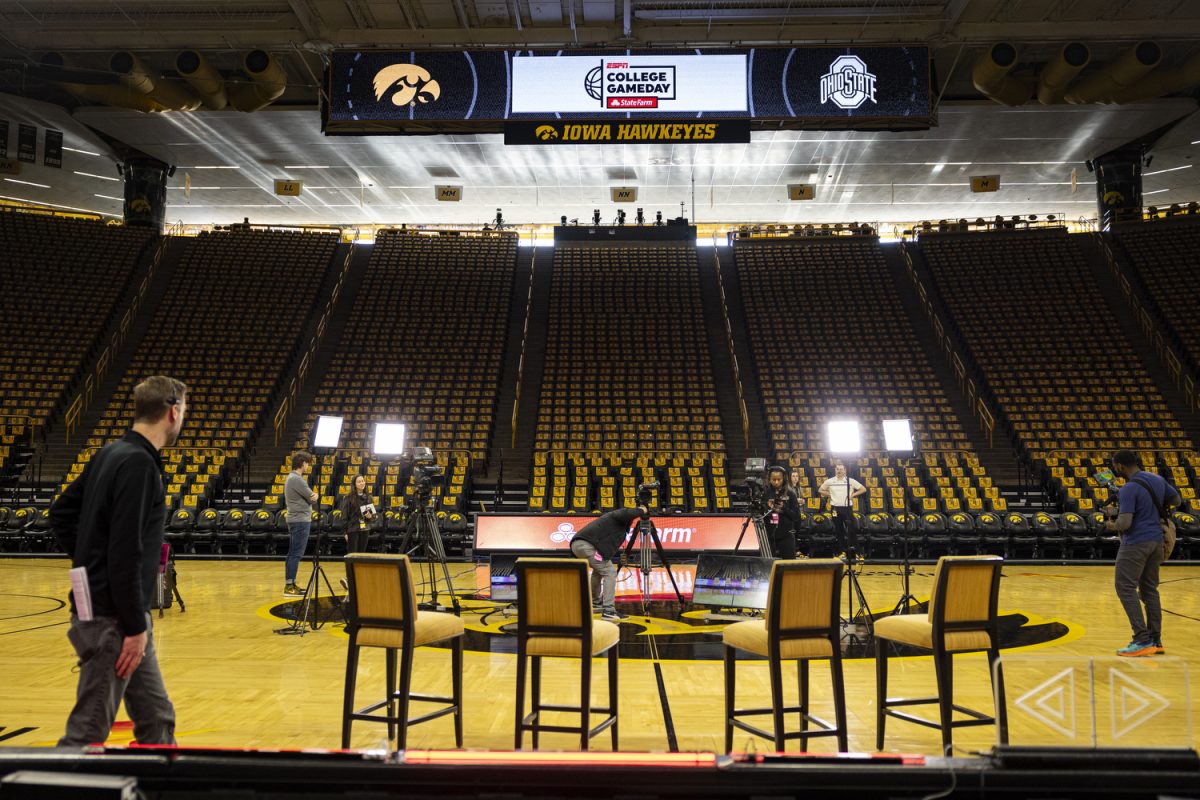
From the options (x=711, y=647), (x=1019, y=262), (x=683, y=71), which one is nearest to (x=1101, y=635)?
(x=711, y=647)

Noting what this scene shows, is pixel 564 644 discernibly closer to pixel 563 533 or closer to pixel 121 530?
pixel 121 530

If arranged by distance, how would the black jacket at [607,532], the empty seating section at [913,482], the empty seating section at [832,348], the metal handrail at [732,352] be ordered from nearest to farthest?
the black jacket at [607,532]
the empty seating section at [913,482]
the empty seating section at [832,348]
the metal handrail at [732,352]

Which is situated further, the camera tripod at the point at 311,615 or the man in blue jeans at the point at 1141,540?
the camera tripod at the point at 311,615

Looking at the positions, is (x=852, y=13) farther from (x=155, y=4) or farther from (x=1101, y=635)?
(x=155, y=4)

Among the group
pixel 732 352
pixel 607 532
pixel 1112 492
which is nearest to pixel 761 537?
pixel 607 532

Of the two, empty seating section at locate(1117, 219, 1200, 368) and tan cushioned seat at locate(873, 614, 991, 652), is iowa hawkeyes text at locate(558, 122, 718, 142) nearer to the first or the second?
tan cushioned seat at locate(873, 614, 991, 652)

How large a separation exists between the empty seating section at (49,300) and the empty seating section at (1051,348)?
1913 cm

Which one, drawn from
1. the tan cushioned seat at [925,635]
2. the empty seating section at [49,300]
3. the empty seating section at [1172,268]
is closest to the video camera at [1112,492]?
the tan cushioned seat at [925,635]

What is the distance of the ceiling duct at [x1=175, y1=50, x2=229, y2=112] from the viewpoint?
13914 mm

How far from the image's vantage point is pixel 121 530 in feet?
8.80

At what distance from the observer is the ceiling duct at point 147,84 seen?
14.4 metres

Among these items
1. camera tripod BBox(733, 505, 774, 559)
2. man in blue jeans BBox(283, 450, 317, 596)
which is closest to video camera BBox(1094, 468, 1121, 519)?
camera tripod BBox(733, 505, 774, 559)

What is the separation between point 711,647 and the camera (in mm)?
6719

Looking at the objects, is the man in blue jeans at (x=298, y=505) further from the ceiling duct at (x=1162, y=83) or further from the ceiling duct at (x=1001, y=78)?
the ceiling duct at (x=1162, y=83)
